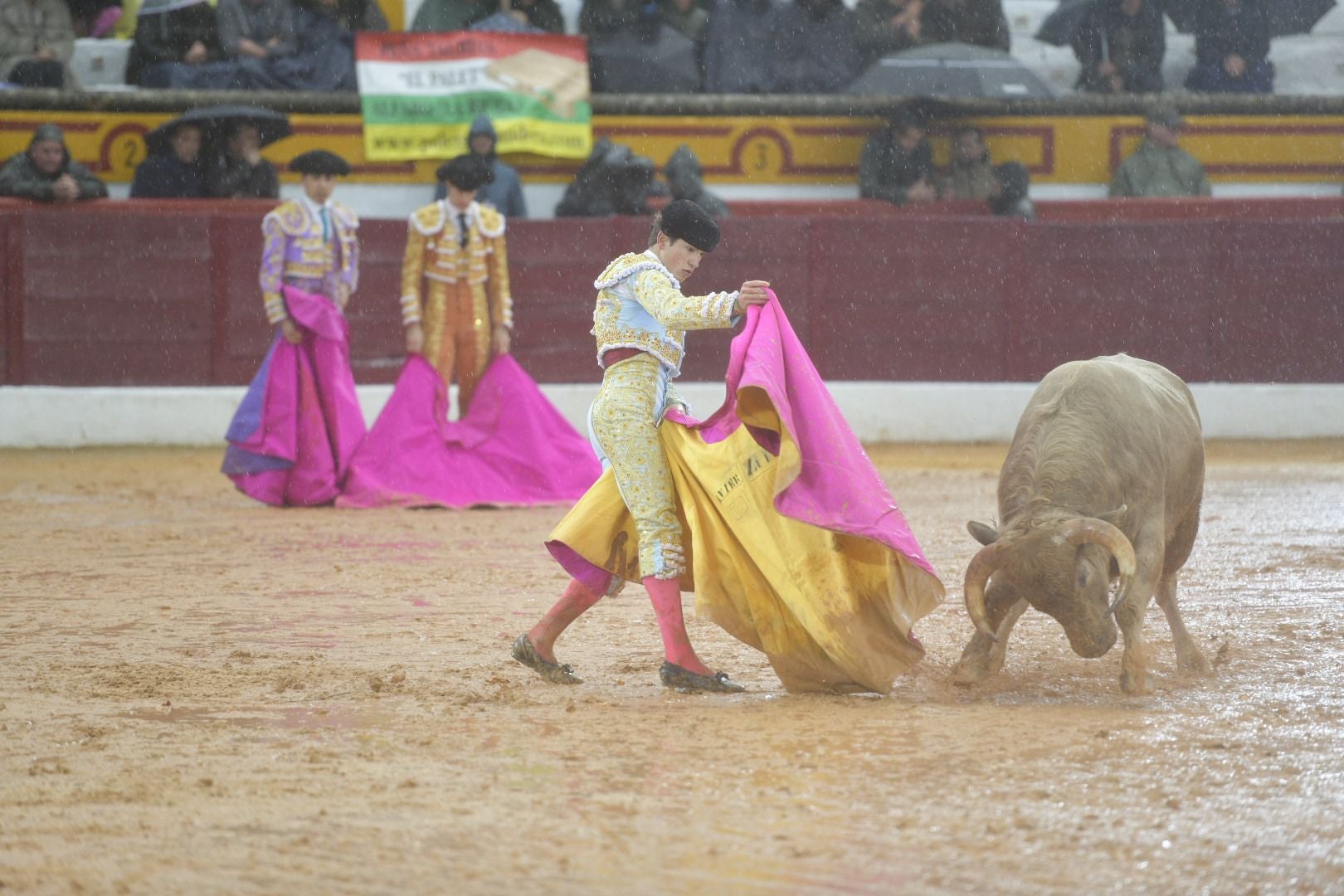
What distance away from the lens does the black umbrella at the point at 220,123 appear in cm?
998

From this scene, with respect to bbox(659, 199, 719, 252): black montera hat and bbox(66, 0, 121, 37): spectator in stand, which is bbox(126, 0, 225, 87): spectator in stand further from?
bbox(659, 199, 719, 252): black montera hat

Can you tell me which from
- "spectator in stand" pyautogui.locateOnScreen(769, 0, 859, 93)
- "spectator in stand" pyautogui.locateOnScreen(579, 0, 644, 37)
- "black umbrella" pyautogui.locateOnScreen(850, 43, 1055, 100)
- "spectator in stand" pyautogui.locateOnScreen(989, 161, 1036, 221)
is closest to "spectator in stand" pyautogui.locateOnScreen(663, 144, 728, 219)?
"spectator in stand" pyautogui.locateOnScreen(579, 0, 644, 37)

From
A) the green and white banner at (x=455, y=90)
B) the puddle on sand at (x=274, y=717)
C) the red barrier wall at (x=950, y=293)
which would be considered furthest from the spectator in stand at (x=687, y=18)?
the puddle on sand at (x=274, y=717)

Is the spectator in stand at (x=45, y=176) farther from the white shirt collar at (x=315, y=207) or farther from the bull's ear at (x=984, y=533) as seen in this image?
the bull's ear at (x=984, y=533)

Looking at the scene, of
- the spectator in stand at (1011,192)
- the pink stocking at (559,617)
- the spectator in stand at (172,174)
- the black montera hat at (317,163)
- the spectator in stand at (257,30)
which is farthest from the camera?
the spectator in stand at (1011,192)

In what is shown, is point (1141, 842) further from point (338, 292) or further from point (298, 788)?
point (338, 292)

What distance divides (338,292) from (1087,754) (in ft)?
17.2

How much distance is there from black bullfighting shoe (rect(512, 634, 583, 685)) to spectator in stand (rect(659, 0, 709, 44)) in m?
8.05

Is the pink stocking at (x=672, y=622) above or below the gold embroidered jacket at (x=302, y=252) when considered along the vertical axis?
below

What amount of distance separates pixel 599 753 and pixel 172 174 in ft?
26.7

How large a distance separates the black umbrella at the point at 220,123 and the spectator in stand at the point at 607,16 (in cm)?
207

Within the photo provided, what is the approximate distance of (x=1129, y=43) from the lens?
11.8 metres

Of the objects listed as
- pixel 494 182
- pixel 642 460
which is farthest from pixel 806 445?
pixel 494 182

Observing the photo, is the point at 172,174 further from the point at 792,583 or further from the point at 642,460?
the point at 792,583
